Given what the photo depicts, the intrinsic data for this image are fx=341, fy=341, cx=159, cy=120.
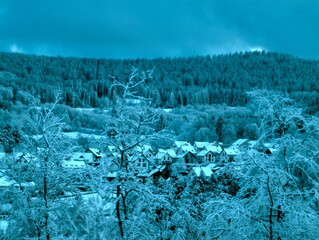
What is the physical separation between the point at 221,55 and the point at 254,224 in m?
190

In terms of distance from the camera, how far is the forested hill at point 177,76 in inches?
4951

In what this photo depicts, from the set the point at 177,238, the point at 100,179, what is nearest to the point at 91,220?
the point at 100,179

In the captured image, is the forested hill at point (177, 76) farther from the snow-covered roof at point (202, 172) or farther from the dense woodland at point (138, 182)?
the dense woodland at point (138, 182)

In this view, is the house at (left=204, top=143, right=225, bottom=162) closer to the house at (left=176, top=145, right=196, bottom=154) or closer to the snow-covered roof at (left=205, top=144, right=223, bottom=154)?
the snow-covered roof at (left=205, top=144, right=223, bottom=154)

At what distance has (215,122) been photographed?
77.7 m

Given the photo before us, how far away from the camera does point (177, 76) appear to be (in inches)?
6585

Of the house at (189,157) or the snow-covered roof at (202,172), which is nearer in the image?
the snow-covered roof at (202,172)

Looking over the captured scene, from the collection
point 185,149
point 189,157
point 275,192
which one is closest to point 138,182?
point 275,192

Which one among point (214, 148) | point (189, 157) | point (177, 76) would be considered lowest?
point (189, 157)

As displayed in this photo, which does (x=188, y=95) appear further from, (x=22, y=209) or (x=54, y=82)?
(x=22, y=209)

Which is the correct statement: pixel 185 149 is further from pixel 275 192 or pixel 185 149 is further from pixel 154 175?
pixel 275 192

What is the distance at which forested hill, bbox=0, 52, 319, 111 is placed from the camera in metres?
126

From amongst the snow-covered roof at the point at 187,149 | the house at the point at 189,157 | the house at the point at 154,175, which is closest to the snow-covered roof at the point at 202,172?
the house at the point at 154,175

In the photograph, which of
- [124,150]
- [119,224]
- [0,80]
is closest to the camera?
[119,224]
